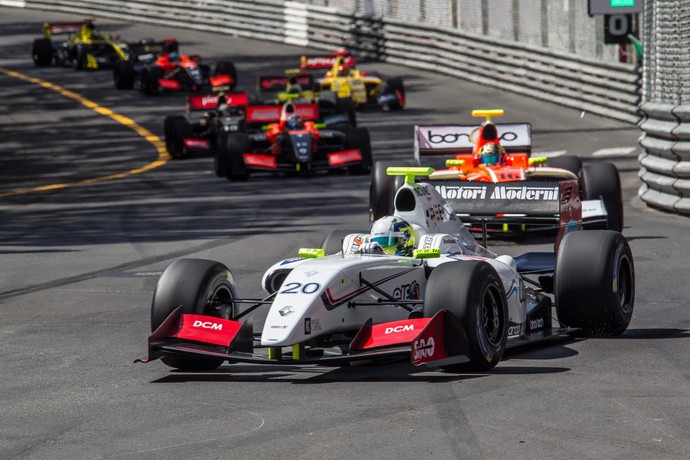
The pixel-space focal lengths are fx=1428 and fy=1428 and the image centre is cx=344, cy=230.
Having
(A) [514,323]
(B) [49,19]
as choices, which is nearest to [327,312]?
(A) [514,323]

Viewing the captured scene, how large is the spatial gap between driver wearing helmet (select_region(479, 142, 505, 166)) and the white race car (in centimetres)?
668

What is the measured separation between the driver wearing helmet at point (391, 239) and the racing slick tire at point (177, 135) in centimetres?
1748

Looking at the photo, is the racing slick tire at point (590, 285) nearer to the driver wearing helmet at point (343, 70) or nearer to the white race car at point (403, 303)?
the white race car at point (403, 303)

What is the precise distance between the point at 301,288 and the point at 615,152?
1855 cm

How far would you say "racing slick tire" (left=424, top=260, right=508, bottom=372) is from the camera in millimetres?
9000

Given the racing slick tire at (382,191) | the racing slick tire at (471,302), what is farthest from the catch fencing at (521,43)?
the racing slick tire at (471,302)

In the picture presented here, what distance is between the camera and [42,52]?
146ft

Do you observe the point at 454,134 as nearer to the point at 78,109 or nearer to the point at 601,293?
the point at 601,293

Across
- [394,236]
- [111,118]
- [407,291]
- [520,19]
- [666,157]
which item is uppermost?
[520,19]

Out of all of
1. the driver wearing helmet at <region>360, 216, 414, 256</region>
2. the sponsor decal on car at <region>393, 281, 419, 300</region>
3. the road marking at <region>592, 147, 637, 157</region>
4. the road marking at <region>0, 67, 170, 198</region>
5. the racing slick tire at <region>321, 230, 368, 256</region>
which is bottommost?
the road marking at <region>592, 147, 637, 157</region>

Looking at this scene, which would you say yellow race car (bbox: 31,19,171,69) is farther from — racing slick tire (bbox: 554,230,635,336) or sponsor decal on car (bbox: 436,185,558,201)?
racing slick tire (bbox: 554,230,635,336)

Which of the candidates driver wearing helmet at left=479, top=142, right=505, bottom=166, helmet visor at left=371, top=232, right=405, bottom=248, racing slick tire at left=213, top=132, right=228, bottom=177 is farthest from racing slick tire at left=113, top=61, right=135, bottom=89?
helmet visor at left=371, top=232, right=405, bottom=248

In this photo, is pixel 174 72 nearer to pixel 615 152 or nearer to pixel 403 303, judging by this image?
pixel 615 152

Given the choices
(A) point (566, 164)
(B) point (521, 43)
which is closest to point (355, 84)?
(B) point (521, 43)
